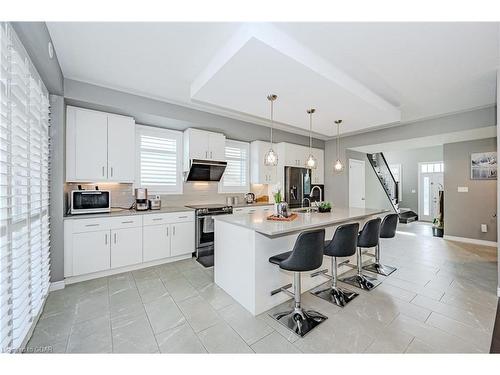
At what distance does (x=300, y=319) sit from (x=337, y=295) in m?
0.68

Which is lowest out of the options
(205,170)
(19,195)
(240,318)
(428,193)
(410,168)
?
(240,318)

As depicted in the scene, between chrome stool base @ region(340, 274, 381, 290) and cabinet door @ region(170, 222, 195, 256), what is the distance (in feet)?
8.04

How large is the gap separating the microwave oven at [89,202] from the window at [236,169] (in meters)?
2.17

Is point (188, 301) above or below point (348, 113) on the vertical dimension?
below

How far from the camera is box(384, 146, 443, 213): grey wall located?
7.94 metres

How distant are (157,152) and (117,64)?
68.2 inches

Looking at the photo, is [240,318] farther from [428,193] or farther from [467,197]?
[428,193]

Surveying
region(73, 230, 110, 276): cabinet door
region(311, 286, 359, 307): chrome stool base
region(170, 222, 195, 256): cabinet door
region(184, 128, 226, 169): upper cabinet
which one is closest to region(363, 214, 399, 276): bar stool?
region(311, 286, 359, 307): chrome stool base

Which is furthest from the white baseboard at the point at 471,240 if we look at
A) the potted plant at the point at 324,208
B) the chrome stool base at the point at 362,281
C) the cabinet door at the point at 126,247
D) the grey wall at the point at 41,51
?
the grey wall at the point at 41,51

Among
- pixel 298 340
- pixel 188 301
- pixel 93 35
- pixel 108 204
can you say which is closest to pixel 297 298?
pixel 298 340

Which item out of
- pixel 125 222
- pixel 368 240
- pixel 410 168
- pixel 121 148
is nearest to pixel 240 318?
pixel 368 240

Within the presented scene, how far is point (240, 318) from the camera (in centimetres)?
210

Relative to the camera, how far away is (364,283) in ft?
9.15
